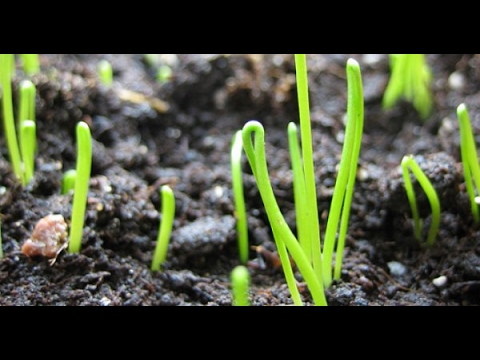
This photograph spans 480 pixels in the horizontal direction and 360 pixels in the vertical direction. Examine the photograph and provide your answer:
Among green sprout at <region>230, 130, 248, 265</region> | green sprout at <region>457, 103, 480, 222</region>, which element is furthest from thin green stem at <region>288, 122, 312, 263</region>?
green sprout at <region>457, 103, 480, 222</region>

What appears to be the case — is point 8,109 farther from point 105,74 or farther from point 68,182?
point 105,74

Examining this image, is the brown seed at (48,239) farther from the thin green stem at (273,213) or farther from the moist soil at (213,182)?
the thin green stem at (273,213)

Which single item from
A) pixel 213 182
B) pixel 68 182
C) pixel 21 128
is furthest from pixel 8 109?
pixel 213 182

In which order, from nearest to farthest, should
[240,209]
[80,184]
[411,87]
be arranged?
[80,184], [240,209], [411,87]

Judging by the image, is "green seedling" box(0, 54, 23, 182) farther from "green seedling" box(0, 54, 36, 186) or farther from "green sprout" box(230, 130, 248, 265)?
"green sprout" box(230, 130, 248, 265)
